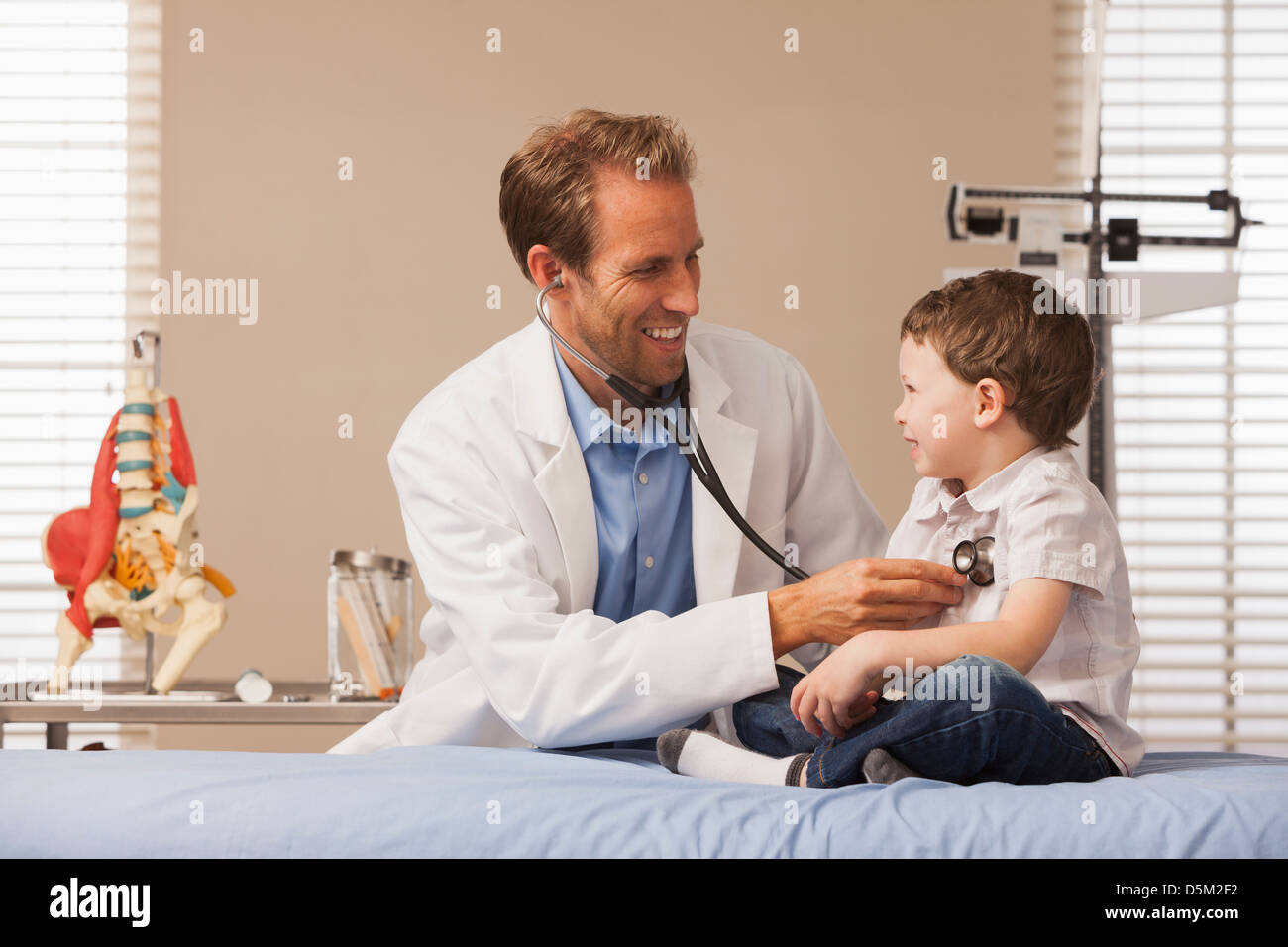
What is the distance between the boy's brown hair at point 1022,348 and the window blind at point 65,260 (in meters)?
2.51

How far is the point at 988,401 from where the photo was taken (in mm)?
1353

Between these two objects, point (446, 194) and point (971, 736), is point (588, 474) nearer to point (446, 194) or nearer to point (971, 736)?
point (971, 736)

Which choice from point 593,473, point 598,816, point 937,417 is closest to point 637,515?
point 593,473

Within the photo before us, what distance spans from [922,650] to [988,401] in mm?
347

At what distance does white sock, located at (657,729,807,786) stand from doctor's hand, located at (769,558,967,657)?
0.37 feet

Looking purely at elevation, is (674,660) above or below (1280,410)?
below

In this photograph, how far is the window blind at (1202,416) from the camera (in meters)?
3.31

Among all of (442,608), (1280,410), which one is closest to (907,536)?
(442,608)

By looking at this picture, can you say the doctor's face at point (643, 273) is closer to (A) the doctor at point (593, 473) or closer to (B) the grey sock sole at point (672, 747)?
(A) the doctor at point (593, 473)

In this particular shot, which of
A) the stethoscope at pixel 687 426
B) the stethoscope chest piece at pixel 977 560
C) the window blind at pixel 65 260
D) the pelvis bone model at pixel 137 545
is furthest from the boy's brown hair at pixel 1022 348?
the window blind at pixel 65 260

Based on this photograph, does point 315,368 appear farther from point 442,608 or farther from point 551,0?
point 442,608

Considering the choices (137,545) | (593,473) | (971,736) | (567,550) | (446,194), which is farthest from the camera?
(446,194)

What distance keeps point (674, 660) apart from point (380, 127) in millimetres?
2387
